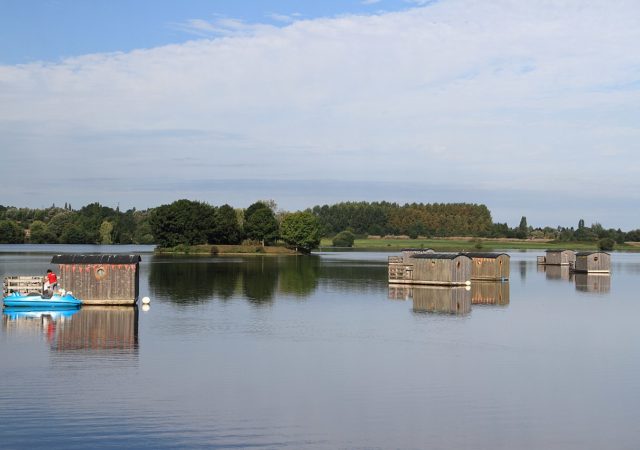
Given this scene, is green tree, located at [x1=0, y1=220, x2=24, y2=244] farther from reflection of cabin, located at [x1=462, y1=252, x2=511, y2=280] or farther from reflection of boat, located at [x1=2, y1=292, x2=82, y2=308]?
reflection of boat, located at [x1=2, y1=292, x2=82, y2=308]

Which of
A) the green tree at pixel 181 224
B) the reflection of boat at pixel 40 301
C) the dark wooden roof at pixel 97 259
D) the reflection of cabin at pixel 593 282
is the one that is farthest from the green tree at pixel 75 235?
the reflection of boat at pixel 40 301

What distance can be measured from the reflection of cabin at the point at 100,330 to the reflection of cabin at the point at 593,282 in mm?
39974

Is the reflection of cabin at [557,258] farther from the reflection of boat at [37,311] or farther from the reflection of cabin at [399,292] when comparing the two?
the reflection of boat at [37,311]

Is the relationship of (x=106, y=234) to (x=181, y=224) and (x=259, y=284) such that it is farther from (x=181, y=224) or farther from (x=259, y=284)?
(x=259, y=284)

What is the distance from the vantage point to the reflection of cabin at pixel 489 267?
7025 centimetres

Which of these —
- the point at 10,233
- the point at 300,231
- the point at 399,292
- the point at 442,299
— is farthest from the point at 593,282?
the point at 10,233

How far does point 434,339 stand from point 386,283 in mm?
31820

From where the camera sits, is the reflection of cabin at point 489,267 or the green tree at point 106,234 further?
the green tree at point 106,234

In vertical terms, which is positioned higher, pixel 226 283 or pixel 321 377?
pixel 226 283

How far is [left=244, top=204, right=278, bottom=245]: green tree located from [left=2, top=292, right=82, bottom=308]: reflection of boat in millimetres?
97531

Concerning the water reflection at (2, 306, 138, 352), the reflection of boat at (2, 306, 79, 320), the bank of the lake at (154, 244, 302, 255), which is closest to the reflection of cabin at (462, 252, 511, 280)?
the water reflection at (2, 306, 138, 352)

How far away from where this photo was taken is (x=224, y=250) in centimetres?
13338

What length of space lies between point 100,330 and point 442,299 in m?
24.7

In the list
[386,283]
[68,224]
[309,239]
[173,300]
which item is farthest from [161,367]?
[68,224]
